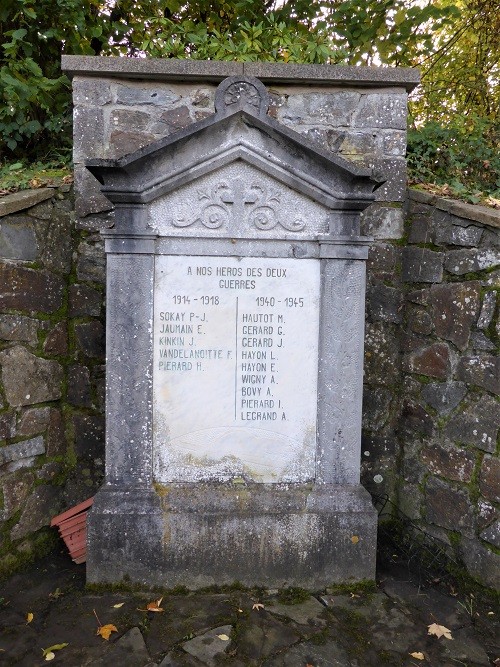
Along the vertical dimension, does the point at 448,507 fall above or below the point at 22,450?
below

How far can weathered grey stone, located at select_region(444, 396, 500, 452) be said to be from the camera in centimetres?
304

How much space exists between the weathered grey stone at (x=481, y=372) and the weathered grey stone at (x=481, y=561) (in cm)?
91

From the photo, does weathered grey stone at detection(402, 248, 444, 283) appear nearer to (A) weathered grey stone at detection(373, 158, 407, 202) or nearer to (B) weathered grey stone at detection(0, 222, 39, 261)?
(A) weathered grey stone at detection(373, 158, 407, 202)

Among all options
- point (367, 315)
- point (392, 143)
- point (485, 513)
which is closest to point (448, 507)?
point (485, 513)

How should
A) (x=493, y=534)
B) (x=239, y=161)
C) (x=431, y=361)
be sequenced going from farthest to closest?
(x=431, y=361)
(x=493, y=534)
(x=239, y=161)

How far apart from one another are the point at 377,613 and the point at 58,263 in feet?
9.31

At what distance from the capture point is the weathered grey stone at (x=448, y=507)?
10.5ft

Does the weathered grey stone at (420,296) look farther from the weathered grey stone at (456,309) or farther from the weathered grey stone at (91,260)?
the weathered grey stone at (91,260)

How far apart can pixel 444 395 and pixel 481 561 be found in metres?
0.97

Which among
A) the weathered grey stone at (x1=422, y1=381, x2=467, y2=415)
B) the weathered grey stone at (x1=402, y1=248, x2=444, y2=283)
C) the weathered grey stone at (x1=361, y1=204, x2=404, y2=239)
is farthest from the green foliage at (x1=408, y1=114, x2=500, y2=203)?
the weathered grey stone at (x1=422, y1=381, x2=467, y2=415)

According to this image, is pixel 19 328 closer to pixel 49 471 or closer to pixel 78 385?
pixel 78 385

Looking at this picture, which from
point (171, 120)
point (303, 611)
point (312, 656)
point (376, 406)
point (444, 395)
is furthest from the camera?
point (376, 406)

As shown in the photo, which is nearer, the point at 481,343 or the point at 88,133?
the point at 481,343

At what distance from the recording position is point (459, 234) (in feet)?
10.8
